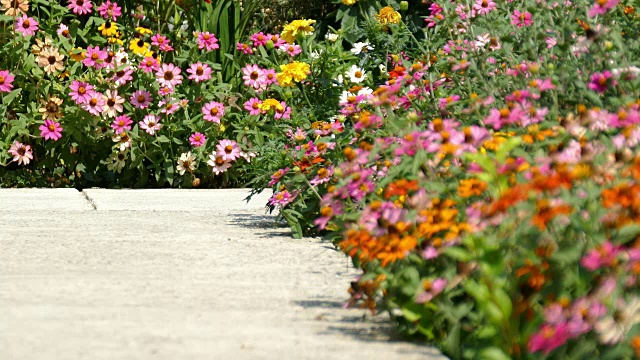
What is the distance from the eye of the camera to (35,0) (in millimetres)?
7648

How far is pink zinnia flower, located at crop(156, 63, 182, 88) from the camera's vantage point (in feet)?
24.6

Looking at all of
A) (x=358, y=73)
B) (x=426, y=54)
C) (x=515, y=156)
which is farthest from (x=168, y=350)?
(x=358, y=73)

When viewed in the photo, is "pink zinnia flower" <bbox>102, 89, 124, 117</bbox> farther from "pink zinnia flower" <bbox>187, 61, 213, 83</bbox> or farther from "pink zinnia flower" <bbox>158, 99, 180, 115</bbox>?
"pink zinnia flower" <bbox>187, 61, 213, 83</bbox>

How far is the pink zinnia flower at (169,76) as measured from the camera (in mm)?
7484

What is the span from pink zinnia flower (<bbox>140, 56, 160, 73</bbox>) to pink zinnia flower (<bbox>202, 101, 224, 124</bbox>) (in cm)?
41

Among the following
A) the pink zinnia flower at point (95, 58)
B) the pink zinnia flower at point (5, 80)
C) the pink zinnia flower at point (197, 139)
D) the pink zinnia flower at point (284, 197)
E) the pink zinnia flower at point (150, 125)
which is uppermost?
the pink zinnia flower at point (95, 58)

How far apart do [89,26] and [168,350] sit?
5.29m

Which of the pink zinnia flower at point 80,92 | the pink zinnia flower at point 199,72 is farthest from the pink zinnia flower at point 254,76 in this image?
the pink zinnia flower at point 80,92

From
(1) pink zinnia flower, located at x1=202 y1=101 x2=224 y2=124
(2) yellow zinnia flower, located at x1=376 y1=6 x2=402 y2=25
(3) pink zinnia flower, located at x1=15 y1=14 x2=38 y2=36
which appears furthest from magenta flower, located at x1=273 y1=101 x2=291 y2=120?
(3) pink zinnia flower, located at x1=15 y1=14 x2=38 y2=36

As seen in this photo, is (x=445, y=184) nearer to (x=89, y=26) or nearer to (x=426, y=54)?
(x=426, y=54)

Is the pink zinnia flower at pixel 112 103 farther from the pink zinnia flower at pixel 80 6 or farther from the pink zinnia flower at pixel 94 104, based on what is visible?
the pink zinnia flower at pixel 80 6

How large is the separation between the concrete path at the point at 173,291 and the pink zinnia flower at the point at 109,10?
2.07m

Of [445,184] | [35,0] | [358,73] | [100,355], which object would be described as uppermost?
[35,0]

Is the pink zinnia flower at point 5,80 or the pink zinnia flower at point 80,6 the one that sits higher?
the pink zinnia flower at point 80,6
